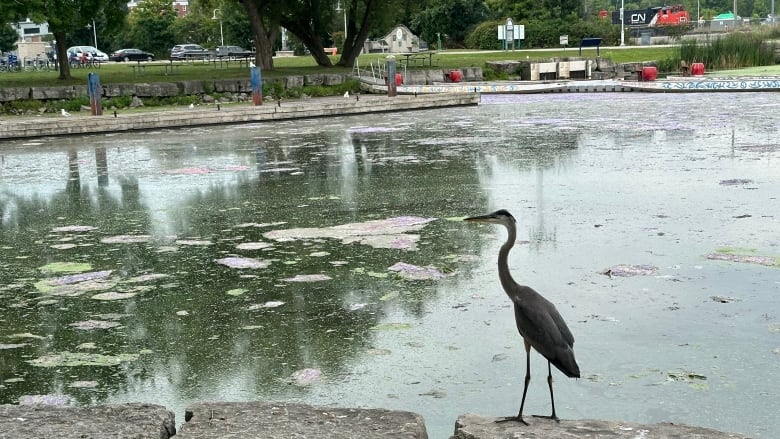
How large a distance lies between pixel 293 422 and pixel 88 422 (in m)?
0.92

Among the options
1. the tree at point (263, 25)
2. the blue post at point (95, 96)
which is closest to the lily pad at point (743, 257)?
the blue post at point (95, 96)

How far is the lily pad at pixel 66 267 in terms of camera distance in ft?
26.2

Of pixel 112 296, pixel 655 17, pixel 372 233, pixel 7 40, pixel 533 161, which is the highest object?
pixel 655 17

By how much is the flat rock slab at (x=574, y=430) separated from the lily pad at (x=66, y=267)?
4.78 m

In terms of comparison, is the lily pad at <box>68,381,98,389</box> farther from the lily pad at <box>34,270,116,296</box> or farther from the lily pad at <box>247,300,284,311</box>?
the lily pad at <box>34,270,116,296</box>

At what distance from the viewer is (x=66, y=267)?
8102mm

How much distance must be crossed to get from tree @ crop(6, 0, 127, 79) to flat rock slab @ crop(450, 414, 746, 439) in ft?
78.2

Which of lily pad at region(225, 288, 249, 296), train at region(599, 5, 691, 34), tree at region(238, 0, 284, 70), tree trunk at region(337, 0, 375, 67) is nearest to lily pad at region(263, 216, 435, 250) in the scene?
lily pad at region(225, 288, 249, 296)

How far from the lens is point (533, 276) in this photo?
725cm

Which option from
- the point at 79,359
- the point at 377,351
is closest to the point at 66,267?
the point at 79,359

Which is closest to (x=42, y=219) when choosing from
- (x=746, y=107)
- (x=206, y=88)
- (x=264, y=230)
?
(x=264, y=230)

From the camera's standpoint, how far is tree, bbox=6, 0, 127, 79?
83.3 ft

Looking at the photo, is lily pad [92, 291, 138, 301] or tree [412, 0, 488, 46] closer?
lily pad [92, 291, 138, 301]

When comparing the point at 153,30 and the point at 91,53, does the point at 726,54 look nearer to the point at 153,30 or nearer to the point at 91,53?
the point at 91,53
